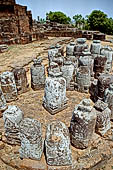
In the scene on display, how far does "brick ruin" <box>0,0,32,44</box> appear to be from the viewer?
1274 cm

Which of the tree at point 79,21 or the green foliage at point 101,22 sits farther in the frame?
the tree at point 79,21

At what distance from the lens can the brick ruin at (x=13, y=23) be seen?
502 inches

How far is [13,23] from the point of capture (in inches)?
570

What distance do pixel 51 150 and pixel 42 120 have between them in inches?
51.9

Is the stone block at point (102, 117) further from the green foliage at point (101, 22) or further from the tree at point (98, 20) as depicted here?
the tree at point (98, 20)

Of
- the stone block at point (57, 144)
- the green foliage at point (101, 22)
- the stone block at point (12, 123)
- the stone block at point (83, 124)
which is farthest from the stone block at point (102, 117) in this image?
the green foliage at point (101, 22)

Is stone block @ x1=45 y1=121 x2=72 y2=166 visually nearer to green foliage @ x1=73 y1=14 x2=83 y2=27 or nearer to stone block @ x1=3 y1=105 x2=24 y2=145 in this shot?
stone block @ x1=3 y1=105 x2=24 y2=145

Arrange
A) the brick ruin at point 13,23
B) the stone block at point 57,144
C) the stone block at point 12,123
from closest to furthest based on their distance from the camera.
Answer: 1. the stone block at point 57,144
2. the stone block at point 12,123
3. the brick ruin at point 13,23

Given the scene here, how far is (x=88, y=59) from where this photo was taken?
5.80m

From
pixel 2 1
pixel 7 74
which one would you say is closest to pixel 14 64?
pixel 7 74

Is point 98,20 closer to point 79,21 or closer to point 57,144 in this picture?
point 79,21

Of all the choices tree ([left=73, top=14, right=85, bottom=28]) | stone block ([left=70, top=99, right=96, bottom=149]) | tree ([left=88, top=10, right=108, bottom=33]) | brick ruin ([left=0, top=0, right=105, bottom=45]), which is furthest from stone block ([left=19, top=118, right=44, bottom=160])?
tree ([left=73, top=14, right=85, bottom=28])

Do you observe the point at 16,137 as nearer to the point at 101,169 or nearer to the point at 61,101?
the point at 61,101

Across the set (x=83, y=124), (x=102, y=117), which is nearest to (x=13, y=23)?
(x=102, y=117)
